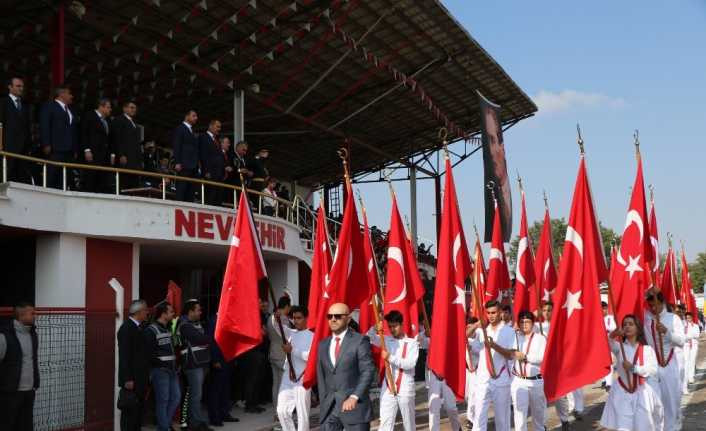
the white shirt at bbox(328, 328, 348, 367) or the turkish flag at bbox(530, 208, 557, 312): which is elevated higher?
the turkish flag at bbox(530, 208, 557, 312)

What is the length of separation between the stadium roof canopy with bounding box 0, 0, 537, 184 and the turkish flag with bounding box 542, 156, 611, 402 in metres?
10.5

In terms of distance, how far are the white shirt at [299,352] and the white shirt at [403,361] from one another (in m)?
1.18

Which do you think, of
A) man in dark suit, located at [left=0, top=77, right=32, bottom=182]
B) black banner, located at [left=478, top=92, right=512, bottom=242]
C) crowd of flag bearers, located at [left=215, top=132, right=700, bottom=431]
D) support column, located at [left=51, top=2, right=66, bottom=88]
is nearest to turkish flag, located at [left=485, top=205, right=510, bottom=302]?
crowd of flag bearers, located at [left=215, top=132, right=700, bottom=431]

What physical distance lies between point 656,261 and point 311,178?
78.7ft

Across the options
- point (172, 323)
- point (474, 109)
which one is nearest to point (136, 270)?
point (172, 323)

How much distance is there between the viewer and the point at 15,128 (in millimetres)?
11539

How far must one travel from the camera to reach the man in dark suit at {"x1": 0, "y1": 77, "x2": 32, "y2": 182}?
449 inches

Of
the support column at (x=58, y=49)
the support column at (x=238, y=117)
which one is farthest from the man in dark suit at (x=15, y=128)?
the support column at (x=238, y=117)

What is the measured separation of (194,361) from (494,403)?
410 cm

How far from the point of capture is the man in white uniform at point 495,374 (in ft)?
31.5

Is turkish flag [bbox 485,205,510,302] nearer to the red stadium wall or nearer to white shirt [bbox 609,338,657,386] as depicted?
white shirt [bbox 609,338,657,386]

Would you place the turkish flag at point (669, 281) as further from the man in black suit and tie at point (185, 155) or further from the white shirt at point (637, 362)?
the man in black suit and tie at point (185, 155)

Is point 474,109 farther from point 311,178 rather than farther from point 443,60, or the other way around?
point 311,178

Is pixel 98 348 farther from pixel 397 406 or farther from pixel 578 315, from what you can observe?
pixel 578 315
